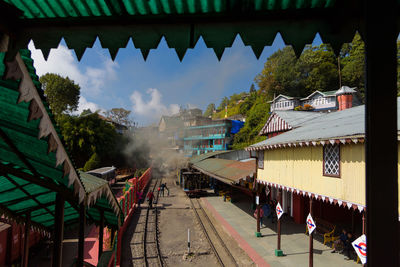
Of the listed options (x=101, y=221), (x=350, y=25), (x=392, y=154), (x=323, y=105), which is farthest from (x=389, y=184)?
(x=323, y=105)

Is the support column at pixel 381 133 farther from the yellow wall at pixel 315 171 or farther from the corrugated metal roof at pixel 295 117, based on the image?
the corrugated metal roof at pixel 295 117

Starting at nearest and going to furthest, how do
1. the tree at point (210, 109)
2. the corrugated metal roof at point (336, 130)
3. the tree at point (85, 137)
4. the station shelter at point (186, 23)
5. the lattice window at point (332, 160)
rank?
1. the station shelter at point (186, 23)
2. the corrugated metal roof at point (336, 130)
3. the lattice window at point (332, 160)
4. the tree at point (85, 137)
5. the tree at point (210, 109)

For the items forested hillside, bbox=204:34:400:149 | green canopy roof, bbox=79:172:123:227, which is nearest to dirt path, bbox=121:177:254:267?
green canopy roof, bbox=79:172:123:227

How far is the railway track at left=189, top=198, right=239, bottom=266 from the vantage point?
10.1 metres

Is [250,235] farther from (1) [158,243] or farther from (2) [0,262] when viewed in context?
(2) [0,262]

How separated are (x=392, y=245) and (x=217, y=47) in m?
A: 1.91

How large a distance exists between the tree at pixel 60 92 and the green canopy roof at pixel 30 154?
40761 mm

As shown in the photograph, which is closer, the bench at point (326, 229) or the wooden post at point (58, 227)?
the wooden post at point (58, 227)

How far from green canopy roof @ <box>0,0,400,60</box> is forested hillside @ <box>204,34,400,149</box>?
34377 mm

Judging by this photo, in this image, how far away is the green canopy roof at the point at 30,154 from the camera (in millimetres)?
1540

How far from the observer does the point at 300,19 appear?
1.86 meters

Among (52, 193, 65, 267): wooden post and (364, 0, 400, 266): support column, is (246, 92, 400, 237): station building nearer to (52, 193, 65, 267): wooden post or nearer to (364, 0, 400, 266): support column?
(364, 0, 400, 266): support column

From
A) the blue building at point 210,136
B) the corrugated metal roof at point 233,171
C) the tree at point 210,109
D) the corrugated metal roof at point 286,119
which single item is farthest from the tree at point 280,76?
the tree at point 210,109

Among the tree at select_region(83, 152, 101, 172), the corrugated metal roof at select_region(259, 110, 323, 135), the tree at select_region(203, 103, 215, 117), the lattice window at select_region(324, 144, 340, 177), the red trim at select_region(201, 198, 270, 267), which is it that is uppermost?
the tree at select_region(203, 103, 215, 117)
